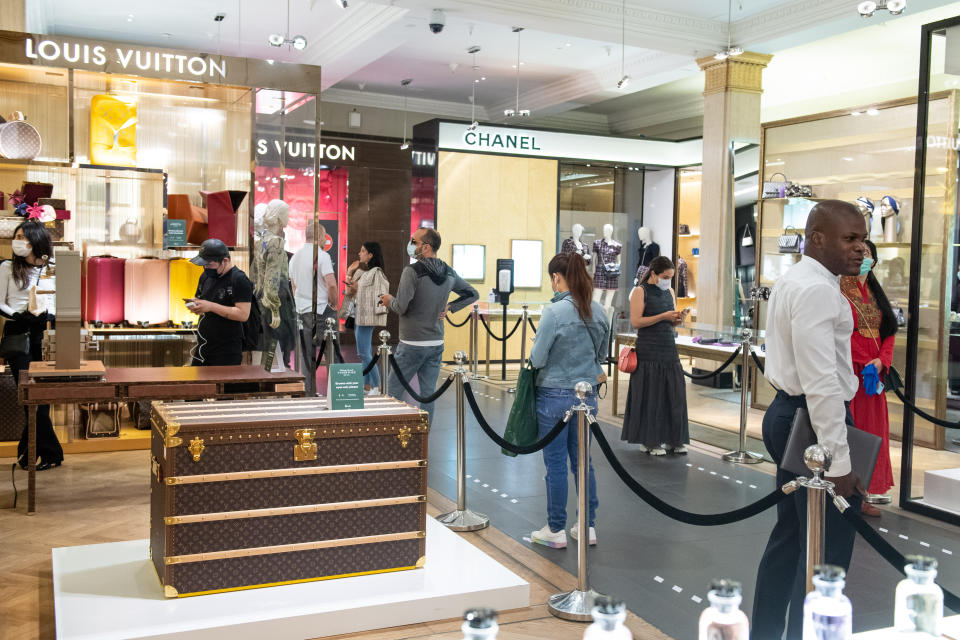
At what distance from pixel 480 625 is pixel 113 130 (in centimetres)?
680

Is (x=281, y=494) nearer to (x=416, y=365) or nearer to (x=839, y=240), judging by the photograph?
(x=839, y=240)

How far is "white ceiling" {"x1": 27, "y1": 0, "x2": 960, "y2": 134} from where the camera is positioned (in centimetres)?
920

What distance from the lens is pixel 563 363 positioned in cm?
456

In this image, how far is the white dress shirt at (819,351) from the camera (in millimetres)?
2883

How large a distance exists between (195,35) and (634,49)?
17.7 ft

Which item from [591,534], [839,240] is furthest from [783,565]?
[591,534]

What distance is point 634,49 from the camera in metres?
11.2

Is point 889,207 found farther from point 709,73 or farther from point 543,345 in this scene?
point 543,345

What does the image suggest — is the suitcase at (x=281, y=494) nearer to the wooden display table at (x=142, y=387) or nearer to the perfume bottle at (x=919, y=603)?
the wooden display table at (x=142, y=387)

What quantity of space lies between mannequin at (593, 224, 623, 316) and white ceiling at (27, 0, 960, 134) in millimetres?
2201

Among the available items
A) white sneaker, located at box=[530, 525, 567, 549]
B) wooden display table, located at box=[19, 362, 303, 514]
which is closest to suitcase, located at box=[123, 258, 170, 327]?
wooden display table, located at box=[19, 362, 303, 514]

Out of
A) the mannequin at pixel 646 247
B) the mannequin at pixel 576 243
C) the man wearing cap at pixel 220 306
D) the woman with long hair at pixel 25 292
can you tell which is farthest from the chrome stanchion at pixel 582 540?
the mannequin at pixel 646 247

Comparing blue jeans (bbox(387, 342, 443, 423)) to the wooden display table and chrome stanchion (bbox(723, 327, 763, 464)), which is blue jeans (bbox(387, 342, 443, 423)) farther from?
chrome stanchion (bbox(723, 327, 763, 464))

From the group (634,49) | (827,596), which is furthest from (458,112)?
(827,596)
